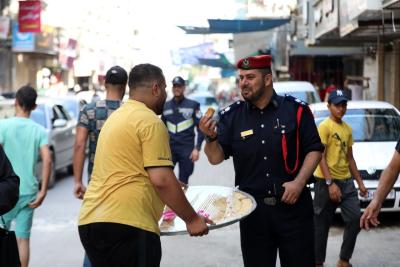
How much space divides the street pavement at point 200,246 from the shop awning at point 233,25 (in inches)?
476

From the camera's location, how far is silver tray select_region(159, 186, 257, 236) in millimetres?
3648

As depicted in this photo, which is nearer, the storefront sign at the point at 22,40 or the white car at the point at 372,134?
the white car at the point at 372,134

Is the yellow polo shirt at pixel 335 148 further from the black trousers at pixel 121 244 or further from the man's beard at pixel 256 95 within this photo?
the black trousers at pixel 121 244

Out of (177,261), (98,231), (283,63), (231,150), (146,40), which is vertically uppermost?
(146,40)

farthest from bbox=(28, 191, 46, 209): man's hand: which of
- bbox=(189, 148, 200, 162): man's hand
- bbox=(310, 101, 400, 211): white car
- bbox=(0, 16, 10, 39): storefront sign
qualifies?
bbox=(0, 16, 10, 39): storefront sign

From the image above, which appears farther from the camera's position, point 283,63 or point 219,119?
point 283,63

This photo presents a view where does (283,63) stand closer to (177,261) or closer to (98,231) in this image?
(177,261)

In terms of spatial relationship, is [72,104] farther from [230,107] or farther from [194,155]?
[230,107]

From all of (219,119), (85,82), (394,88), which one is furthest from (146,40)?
(219,119)

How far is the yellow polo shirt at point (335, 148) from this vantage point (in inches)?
251

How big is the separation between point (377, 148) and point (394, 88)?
8240 millimetres

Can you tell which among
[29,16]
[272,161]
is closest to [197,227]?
[272,161]

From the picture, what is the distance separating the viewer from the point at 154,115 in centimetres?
359

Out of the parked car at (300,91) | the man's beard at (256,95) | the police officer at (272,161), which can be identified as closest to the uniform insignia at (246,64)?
the police officer at (272,161)
